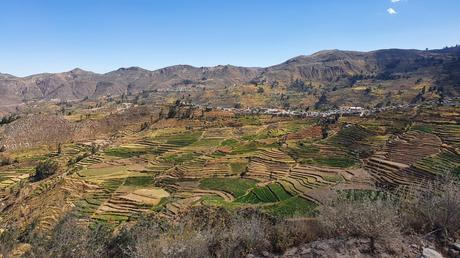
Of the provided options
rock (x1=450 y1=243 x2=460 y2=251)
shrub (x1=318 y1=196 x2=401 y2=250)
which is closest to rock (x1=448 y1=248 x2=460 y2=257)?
rock (x1=450 y1=243 x2=460 y2=251)

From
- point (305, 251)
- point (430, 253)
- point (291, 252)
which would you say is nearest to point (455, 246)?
point (430, 253)

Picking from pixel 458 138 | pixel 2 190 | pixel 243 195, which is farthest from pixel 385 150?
pixel 2 190

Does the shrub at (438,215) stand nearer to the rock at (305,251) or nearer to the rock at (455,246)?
the rock at (455,246)

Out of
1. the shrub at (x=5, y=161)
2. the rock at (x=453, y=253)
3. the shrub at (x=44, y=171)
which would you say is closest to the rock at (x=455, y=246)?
the rock at (x=453, y=253)

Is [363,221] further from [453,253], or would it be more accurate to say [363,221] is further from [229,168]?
[229,168]

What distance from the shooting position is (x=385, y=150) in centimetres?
5862

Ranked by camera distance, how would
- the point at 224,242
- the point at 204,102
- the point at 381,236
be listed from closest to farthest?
the point at 381,236 → the point at 224,242 → the point at 204,102

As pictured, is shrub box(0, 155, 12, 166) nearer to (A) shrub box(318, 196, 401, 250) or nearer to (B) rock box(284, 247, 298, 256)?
(A) shrub box(318, 196, 401, 250)

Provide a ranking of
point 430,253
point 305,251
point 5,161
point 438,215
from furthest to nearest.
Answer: point 5,161
point 438,215
point 305,251
point 430,253

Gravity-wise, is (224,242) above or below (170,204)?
above

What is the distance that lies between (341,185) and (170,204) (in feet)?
65.9

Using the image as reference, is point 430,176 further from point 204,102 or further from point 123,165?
point 204,102

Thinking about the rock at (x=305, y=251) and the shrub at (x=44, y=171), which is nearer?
the rock at (x=305, y=251)

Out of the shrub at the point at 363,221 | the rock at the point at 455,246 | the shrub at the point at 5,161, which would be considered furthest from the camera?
the shrub at the point at 5,161
